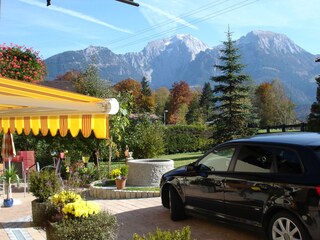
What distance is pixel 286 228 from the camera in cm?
518

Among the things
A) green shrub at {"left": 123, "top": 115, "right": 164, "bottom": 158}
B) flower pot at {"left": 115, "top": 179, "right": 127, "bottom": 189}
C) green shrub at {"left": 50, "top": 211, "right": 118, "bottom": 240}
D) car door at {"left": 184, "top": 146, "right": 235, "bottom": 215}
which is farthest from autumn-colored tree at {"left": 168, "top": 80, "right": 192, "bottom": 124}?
green shrub at {"left": 50, "top": 211, "right": 118, "bottom": 240}

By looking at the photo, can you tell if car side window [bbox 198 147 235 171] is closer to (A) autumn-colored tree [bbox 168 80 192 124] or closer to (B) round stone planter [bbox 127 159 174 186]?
(B) round stone planter [bbox 127 159 174 186]

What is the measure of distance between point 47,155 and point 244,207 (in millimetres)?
12852

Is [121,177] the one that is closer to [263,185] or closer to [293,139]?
[263,185]

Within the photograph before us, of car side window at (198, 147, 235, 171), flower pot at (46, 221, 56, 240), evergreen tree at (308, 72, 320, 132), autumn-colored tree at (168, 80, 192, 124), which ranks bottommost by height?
flower pot at (46, 221, 56, 240)

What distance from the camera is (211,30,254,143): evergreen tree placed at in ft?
84.7

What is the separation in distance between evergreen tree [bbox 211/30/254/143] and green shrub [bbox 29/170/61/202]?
62.6ft

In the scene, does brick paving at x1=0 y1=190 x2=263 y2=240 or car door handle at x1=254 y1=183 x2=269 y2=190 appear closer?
car door handle at x1=254 y1=183 x2=269 y2=190

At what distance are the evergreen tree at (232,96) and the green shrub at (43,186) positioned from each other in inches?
751

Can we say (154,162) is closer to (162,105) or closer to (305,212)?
(305,212)

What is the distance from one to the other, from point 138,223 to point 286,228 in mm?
3321

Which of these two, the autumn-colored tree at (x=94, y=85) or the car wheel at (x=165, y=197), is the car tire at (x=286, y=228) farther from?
the autumn-colored tree at (x=94, y=85)

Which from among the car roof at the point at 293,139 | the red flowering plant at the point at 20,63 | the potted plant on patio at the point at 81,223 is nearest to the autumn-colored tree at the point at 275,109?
the red flowering plant at the point at 20,63

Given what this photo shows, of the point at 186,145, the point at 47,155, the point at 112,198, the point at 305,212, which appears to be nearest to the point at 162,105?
the point at 186,145
